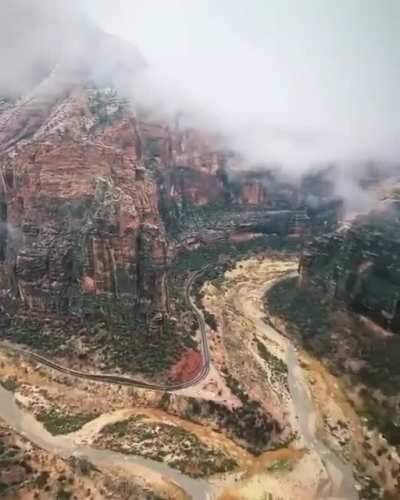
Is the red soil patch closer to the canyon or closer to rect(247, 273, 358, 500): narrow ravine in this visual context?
the canyon

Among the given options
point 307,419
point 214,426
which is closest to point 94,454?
point 214,426

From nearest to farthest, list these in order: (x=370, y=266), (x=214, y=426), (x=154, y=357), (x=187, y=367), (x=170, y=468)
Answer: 1. (x=170, y=468)
2. (x=214, y=426)
3. (x=154, y=357)
4. (x=187, y=367)
5. (x=370, y=266)

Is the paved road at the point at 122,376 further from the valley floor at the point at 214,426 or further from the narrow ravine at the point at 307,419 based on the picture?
the narrow ravine at the point at 307,419

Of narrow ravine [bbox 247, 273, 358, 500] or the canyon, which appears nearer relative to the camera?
the canyon

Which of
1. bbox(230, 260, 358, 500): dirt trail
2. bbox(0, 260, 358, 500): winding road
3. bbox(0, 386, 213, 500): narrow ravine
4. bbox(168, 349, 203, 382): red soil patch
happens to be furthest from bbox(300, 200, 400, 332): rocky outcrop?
bbox(0, 386, 213, 500): narrow ravine

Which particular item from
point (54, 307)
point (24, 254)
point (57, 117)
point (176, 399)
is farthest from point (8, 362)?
point (57, 117)

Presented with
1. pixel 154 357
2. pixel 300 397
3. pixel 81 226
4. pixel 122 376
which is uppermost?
pixel 81 226

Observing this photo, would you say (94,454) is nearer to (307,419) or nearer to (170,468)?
(170,468)

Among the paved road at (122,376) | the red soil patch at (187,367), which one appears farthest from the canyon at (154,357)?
the paved road at (122,376)
